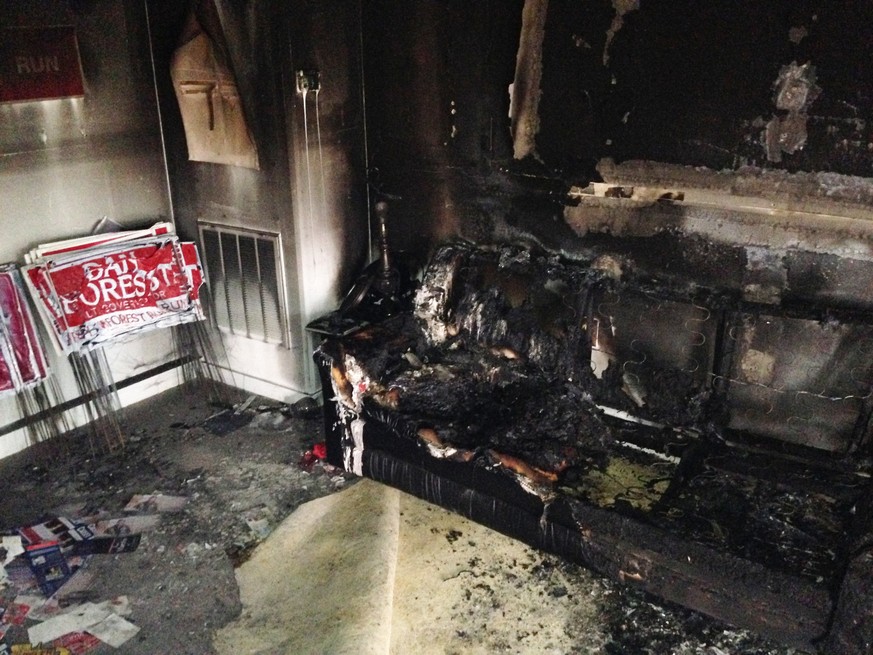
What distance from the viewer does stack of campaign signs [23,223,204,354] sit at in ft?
11.8

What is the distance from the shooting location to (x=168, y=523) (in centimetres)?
330

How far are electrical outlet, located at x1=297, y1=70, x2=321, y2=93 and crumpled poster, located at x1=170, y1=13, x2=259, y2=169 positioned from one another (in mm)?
354

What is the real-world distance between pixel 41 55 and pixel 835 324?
12.8ft

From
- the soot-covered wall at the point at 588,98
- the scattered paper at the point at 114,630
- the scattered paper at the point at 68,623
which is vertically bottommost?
the scattered paper at the point at 114,630

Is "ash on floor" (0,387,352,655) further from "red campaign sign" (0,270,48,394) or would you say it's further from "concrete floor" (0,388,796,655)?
"red campaign sign" (0,270,48,394)

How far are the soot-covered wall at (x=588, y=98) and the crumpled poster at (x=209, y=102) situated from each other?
76 centimetres

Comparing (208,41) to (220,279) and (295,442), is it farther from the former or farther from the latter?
(295,442)

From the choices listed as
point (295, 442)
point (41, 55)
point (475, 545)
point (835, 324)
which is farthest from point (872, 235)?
point (41, 55)

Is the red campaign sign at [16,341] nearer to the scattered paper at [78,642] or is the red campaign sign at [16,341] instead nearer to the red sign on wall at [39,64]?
the red sign on wall at [39,64]

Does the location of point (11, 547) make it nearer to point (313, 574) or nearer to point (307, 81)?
point (313, 574)

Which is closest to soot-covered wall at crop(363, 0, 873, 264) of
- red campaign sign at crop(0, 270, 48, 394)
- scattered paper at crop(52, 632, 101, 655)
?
red campaign sign at crop(0, 270, 48, 394)

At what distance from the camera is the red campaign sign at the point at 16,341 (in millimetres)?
3471

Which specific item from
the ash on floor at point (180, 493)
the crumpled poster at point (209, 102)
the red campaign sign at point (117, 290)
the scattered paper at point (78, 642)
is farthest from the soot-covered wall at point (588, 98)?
the scattered paper at point (78, 642)

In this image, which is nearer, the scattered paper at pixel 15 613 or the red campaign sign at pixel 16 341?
the scattered paper at pixel 15 613
